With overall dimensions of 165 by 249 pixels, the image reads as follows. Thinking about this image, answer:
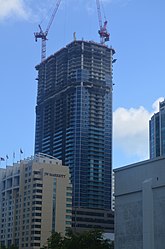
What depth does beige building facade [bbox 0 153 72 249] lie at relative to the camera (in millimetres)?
175625

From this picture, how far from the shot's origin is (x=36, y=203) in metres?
177

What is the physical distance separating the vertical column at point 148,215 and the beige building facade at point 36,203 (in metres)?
106

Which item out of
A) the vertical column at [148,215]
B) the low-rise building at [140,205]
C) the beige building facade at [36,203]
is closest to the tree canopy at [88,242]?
the low-rise building at [140,205]

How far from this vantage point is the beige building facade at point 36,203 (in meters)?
176

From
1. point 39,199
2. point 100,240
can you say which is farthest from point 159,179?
point 39,199

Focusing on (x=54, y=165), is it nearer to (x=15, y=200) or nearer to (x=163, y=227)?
(x=15, y=200)

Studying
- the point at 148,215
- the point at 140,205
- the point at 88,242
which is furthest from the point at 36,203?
the point at 148,215

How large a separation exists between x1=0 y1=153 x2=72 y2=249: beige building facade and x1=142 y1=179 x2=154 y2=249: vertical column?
106 m

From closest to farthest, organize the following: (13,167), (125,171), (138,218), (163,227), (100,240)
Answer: (163,227), (138,218), (125,171), (100,240), (13,167)

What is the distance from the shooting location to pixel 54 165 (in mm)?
182375

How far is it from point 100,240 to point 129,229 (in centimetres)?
2830

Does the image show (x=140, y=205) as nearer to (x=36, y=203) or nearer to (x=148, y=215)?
(x=148, y=215)

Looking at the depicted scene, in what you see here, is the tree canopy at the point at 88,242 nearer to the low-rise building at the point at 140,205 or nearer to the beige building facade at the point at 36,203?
the low-rise building at the point at 140,205

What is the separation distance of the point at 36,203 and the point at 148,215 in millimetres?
111147
